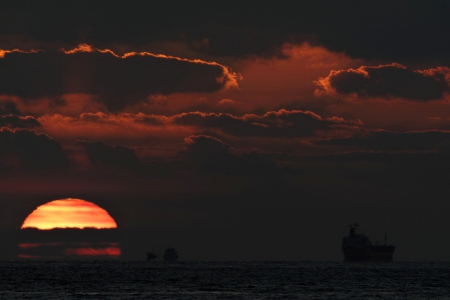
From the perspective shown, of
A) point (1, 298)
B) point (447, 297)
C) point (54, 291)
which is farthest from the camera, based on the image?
point (54, 291)

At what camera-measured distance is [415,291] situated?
143250mm

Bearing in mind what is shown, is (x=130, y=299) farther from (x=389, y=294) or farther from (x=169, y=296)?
(x=389, y=294)

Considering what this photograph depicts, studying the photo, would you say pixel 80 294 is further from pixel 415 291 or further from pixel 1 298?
pixel 415 291

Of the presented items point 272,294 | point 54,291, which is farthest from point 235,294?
point 54,291

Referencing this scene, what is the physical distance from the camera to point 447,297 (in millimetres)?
127438

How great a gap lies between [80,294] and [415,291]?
2140 inches

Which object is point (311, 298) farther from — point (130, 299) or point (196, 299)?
point (130, 299)

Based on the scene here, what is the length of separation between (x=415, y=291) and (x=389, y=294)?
42.3ft

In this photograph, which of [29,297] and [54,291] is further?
[54,291]

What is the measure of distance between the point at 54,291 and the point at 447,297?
60.4 metres

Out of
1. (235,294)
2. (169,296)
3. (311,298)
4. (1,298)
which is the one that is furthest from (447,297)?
(1,298)

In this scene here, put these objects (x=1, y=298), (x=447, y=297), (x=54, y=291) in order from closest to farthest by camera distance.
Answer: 1. (x=1, y=298)
2. (x=447, y=297)
3. (x=54, y=291)

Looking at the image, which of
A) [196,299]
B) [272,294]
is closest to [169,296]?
[196,299]

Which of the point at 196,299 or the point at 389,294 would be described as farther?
the point at 389,294
